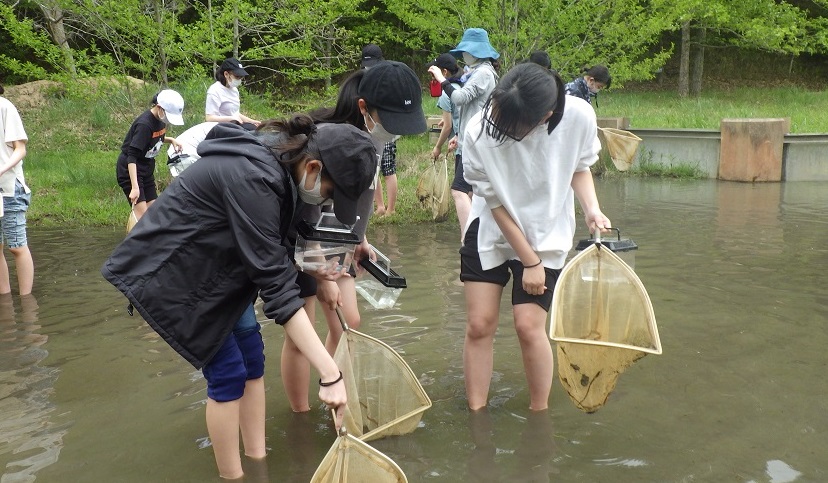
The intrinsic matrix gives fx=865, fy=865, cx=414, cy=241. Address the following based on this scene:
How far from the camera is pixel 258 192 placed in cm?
290

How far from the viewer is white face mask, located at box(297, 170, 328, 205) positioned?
120 inches

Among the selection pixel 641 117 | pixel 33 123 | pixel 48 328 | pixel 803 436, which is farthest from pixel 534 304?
pixel 33 123

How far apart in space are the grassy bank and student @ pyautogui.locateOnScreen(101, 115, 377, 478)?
20.3 ft

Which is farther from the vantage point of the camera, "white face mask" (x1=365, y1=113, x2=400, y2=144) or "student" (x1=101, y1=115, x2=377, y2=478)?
"white face mask" (x1=365, y1=113, x2=400, y2=144)

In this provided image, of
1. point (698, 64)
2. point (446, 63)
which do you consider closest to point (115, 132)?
point (446, 63)

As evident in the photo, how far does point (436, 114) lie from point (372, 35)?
23.2 ft

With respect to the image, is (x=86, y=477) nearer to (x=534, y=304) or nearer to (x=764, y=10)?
(x=534, y=304)

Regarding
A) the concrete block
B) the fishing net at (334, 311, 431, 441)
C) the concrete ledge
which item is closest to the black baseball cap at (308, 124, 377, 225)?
the fishing net at (334, 311, 431, 441)

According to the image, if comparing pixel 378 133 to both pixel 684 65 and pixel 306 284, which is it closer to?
pixel 306 284

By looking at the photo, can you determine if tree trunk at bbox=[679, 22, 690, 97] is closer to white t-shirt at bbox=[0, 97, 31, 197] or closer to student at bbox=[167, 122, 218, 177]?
student at bbox=[167, 122, 218, 177]

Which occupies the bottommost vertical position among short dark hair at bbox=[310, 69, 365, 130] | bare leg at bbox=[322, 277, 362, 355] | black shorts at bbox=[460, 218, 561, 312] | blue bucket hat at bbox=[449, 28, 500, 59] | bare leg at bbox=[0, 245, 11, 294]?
bare leg at bbox=[0, 245, 11, 294]

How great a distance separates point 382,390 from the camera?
159 inches

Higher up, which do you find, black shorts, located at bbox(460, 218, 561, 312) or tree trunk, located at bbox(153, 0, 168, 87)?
tree trunk, located at bbox(153, 0, 168, 87)

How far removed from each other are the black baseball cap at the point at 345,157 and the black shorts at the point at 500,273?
109 cm
